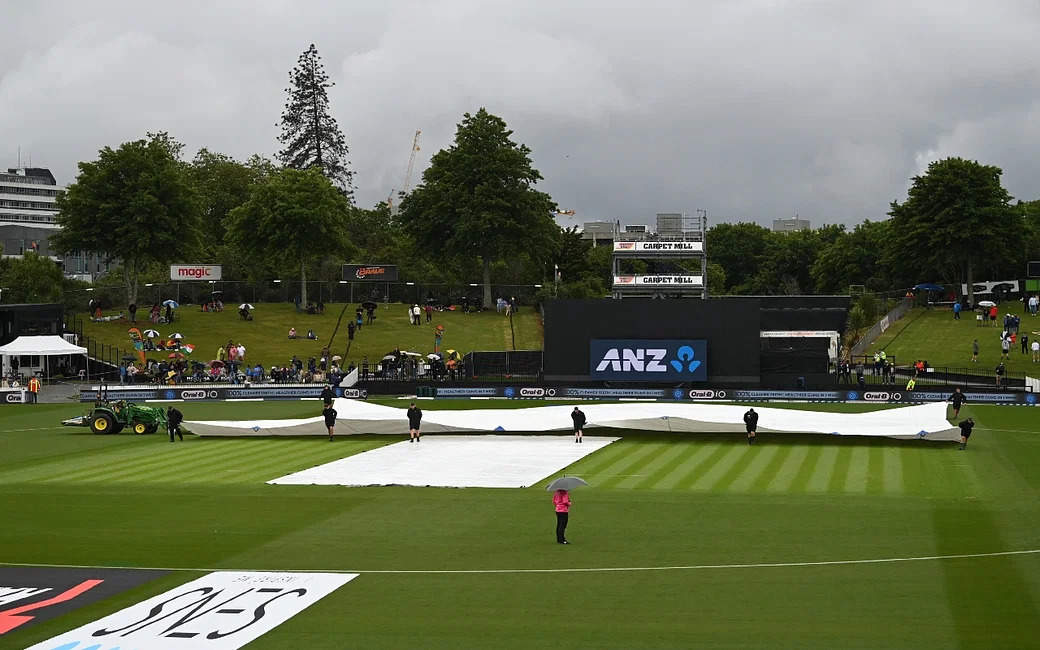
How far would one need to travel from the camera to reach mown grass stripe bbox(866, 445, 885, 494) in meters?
33.0

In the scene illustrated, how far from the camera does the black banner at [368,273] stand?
10881 cm

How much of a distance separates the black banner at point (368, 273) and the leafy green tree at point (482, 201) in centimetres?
573

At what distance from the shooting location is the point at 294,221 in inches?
4171

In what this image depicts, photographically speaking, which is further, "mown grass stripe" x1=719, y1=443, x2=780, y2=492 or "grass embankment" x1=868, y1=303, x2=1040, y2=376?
"grass embankment" x1=868, y1=303, x2=1040, y2=376

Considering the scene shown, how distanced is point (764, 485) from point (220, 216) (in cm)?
12402

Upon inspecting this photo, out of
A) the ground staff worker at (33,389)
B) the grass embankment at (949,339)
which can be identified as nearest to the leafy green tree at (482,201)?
the grass embankment at (949,339)

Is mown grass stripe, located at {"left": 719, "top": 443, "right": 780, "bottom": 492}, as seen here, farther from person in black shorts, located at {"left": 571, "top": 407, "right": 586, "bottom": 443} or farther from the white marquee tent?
the white marquee tent

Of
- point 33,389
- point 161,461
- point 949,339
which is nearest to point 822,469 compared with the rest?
point 161,461

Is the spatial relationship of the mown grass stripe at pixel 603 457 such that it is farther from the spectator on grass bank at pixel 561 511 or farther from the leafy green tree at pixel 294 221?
the leafy green tree at pixel 294 221

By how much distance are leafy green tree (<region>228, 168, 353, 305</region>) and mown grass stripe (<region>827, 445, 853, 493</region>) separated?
233 feet

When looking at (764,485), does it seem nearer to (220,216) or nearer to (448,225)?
(448,225)

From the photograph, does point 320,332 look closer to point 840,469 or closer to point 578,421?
point 578,421

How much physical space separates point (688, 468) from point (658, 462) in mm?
1954

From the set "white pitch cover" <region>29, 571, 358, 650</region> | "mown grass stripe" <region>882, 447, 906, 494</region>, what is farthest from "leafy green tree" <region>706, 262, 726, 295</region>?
"white pitch cover" <region>29, 571, 358, 650</region>
